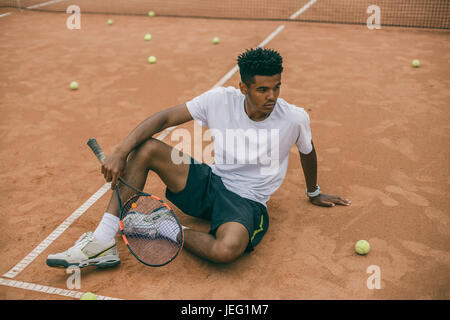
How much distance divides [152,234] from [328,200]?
1.55m

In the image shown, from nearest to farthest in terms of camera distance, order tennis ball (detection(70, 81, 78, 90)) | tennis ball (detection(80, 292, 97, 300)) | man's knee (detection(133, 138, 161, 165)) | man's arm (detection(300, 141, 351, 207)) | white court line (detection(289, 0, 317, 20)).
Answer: tennis ball (detection(80, 292, 97, 300)) → man's knee (detection(133, 138, 161, 165)) → man's arm (detection(300, 141, 351, 207)) → tennis ball (detection(70, 81, 78, 90)) → white court line (detection(289, 0, 317, 20))

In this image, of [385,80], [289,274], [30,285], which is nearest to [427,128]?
[385,80]

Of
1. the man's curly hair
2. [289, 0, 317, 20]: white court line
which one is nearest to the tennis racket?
the man's curly hair

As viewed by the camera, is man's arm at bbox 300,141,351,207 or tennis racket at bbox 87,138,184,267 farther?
man's arm at bbox 300,141,351,207

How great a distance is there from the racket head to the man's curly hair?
1.15 m

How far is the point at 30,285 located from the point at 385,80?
5.58 metres

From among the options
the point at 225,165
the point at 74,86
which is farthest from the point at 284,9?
the point at 225,165

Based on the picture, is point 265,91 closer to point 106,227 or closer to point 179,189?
point 179,189

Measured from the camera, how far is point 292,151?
498 centimetres

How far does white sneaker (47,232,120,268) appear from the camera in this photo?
3139 mm

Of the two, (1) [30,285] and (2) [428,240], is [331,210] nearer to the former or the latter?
(2) [428,240]

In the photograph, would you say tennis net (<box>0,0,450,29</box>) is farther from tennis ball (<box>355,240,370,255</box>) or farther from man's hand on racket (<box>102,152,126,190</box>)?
man's hand on racket (<box>102,152,126,190</box>)

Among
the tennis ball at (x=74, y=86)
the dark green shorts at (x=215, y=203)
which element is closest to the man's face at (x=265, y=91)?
the dark green shorts at (x=215, y=203)

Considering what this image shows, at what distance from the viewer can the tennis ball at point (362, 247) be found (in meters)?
3.38
